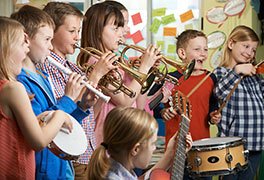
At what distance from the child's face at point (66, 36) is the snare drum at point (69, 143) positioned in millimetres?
549

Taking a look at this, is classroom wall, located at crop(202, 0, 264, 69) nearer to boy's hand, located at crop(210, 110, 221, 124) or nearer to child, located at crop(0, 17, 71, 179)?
boy's hand, located at crop(210, 110, 221, 124)

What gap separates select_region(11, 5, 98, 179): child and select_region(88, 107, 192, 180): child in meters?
0.23

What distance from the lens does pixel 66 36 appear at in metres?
2.50

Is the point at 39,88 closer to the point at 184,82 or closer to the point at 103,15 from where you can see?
the point at 103,15

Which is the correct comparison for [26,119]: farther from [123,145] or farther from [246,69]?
[246,69]

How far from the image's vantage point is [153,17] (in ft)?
16.9

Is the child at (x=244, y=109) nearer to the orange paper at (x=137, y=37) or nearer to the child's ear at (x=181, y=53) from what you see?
the child's ear at (x=181, y=53)

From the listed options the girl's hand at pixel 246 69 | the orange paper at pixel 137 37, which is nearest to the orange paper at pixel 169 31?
the orange paper at pixel 137 37

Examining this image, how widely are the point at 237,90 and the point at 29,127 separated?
1.99 m

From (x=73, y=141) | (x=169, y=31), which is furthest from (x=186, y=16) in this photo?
(x=73, y=141)

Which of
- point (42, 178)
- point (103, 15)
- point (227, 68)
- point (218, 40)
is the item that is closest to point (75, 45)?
point (103, 15)

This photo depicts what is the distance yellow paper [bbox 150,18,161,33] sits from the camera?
5.15 metres

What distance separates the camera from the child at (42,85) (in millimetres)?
2059

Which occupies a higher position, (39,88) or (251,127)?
(39,88)
